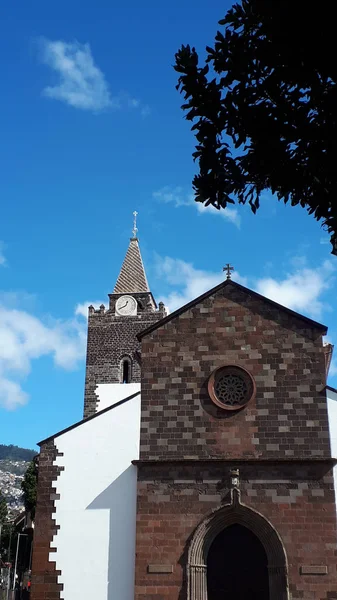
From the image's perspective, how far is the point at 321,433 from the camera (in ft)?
56.6

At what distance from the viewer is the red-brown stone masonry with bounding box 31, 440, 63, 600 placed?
16953 millimetres

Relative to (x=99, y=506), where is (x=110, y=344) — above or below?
above

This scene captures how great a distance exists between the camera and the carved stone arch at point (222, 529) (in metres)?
16.1

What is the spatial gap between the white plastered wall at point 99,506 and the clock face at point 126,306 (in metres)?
19.2

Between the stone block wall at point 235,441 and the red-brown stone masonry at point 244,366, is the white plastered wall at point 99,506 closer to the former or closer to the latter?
the stone block wall at point 235,441

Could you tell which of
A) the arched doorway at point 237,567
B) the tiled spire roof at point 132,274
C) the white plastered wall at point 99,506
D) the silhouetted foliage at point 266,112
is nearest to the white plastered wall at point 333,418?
the arched doorway at point 237,567

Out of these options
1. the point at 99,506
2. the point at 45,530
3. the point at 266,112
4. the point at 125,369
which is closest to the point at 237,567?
the point at 99,506

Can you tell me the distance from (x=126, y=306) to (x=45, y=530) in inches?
829

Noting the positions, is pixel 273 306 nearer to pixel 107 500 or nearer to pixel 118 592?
pixel 107 500

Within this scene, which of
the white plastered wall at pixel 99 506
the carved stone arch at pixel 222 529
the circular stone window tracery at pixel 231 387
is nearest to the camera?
the carved stone arch at pixel 222 529

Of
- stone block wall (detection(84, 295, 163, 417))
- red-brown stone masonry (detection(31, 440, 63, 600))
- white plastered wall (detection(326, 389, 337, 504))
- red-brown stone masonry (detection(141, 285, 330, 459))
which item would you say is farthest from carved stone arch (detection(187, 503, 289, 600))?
stone block wall (detection(84, 295, 163, 417))

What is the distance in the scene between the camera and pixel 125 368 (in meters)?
36.0

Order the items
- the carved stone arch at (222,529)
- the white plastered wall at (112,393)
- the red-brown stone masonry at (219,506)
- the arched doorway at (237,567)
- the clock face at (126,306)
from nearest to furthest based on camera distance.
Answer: the carved stone arch at (222,529)
the red-brown stone masonry at (219,506)
the arched doorway at (237,567)
the white plastered wall at (112,393)
the clock face at (126,306)

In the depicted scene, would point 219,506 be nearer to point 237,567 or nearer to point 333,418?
point 237,567
